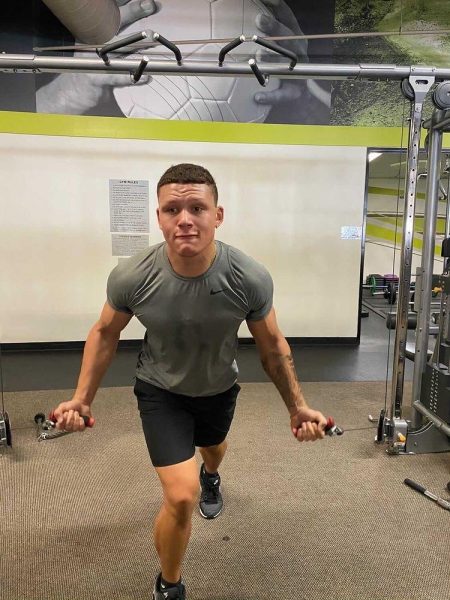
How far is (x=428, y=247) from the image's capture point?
7.82ft

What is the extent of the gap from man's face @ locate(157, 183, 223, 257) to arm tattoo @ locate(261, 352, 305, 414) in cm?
48

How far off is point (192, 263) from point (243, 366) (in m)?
2.94

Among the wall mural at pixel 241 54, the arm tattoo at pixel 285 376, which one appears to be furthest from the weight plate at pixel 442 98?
the wall mural at pixel 241 54

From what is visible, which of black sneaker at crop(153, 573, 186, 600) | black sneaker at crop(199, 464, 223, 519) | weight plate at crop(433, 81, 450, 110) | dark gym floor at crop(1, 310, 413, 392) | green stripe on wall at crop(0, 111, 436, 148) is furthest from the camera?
green stripe on wall at crop(0, 111, 436, 148)

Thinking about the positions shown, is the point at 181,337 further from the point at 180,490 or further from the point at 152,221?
the point at 152,221

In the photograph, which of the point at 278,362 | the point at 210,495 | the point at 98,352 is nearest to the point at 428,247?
the point at 278,362

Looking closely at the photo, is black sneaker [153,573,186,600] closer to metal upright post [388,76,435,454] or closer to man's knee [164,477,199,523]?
man's knee [164,477,199,523]

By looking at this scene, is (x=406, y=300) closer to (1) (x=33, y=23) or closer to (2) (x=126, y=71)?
(2) (x=126, y=71)

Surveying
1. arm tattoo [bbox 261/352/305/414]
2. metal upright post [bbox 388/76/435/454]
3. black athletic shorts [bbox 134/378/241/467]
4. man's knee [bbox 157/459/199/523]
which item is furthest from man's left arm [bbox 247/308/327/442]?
metal upright post [bbox 388/76/435/454]

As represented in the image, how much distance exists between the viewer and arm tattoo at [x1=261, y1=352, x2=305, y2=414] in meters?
1.36

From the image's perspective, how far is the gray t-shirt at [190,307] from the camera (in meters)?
1.28

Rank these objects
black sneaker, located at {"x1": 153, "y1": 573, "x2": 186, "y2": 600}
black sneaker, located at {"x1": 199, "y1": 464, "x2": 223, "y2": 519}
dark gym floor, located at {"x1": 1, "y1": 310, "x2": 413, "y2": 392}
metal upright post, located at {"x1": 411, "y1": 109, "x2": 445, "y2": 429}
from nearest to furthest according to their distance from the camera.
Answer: black sneaker, located at {"x1": 153, "y1": 573, "x2": 186, "y2": 600} → black sneaker, located at {"x1": 199, "y1": 464, "x2": 223, "y2": 519} → metal upright post, located at {"x1": 411, "y1": 109, "x2": 445, "y2": 429} → dark gym floor, located at {"x1": 1, "y1": 310, "x2": 413, "y2": 392}

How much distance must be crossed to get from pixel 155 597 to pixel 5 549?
0.74 meters

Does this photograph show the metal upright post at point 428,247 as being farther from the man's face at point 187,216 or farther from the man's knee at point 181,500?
the man's knee at point 181,500
